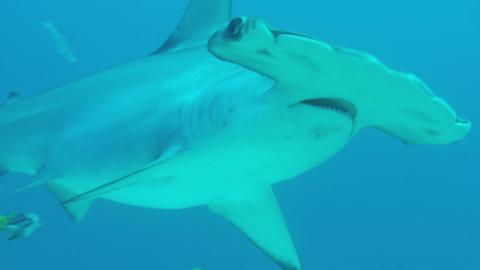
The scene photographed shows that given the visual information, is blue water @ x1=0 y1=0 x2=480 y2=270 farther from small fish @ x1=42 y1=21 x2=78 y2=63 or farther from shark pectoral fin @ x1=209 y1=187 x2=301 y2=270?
shark pectoral fin @ x1=209 y1=187 x2=301 y2=270

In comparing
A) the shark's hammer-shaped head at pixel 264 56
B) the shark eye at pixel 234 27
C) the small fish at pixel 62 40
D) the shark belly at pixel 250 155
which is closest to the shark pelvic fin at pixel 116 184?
the shark belly at pixel 250 155

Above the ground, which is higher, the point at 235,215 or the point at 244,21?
the point at 244,21

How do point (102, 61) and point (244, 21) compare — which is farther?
point (102, 61)

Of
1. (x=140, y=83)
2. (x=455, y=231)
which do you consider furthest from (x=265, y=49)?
(x=455, y=231)

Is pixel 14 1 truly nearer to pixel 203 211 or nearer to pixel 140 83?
pixel 203 211

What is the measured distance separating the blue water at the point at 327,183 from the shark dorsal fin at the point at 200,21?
1278 centimetres

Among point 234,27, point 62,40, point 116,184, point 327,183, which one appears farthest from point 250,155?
point 327,183

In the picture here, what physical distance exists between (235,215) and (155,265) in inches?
506

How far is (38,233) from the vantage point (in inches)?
606

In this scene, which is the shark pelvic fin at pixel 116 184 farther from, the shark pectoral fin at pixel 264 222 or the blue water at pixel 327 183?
the blue water at pixel 327 183

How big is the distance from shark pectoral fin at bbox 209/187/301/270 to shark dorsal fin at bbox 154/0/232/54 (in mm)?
877

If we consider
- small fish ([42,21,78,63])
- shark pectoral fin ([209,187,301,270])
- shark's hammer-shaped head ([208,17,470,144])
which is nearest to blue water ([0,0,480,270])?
small fish ([42,21,78,63])

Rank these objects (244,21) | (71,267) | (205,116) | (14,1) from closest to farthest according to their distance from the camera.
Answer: (244,21) < (205,116) < (71,267) < (14,1)

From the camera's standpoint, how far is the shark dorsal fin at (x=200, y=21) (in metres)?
3.04
